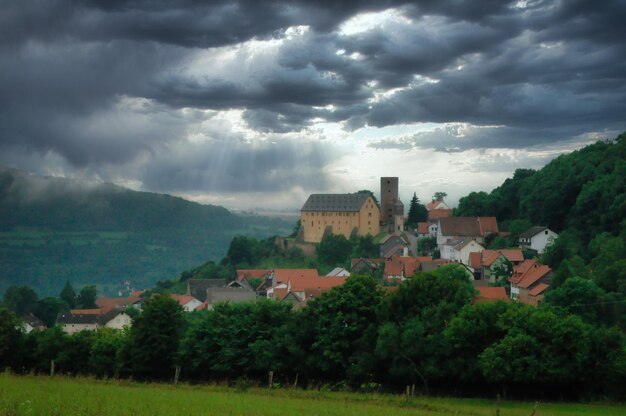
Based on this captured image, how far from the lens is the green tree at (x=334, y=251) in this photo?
115938 mm

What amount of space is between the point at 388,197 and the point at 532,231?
47.2m

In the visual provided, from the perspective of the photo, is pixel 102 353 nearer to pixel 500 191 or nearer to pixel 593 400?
pixel 593 400

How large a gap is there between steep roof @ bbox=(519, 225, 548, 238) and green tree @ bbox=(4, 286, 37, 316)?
8907cm

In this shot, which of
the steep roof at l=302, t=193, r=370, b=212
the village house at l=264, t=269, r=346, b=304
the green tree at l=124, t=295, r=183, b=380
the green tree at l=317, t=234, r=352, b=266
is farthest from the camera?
the steep roof at l=302, t=193, r=370, b=212

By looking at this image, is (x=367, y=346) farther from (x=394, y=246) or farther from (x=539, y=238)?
(x=394, y=246)

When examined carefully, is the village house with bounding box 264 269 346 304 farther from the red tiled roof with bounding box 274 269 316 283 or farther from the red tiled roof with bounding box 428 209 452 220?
the red tiled roof with bounding box 428 209 452 220

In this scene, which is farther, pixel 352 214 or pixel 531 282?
pixel 352 214

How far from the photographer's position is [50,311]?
12188cm

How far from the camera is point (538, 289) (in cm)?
6278

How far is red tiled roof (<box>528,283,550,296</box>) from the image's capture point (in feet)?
202

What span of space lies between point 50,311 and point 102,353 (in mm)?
92529

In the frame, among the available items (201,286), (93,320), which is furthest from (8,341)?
(201,286)

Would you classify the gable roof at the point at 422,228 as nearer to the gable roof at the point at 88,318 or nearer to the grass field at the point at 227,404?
the gable roof at the point at 88,318

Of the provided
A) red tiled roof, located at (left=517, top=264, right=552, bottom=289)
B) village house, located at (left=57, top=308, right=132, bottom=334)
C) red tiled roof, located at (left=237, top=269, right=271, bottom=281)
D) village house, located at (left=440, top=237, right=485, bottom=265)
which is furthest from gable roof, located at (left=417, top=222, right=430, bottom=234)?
village house, located at (left=57, top=308, right=132, bottom=334)
